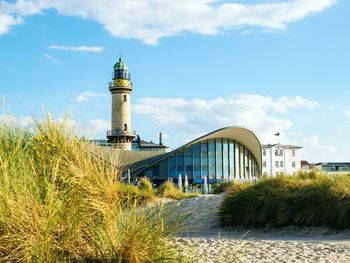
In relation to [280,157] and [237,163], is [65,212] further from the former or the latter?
[280,157]

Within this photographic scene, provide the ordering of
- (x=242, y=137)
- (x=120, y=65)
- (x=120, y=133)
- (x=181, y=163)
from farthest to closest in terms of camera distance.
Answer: (x=120, y=65) < (x=120, y=133) < (x=242, y=137) < (x=181, y=163)

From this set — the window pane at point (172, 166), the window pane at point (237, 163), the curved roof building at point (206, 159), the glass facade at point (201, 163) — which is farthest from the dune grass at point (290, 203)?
the window pane at point (237, 163)

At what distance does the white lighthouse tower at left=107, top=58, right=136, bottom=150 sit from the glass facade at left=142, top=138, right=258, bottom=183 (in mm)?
8156

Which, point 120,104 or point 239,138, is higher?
point 120,104

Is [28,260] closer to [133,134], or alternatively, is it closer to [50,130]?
[50,130]

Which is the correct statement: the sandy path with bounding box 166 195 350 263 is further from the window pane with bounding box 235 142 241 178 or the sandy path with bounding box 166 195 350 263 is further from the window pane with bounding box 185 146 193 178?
the window pane with bounding box 235 142 241 178

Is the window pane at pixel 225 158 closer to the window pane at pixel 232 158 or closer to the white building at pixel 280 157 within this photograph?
the window pane at pixel 232 158

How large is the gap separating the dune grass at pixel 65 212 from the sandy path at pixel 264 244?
779 millimetres

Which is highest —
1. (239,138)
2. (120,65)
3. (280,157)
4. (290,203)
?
(120,65)

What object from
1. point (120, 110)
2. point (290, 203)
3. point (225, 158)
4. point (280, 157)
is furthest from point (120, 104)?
point (290, 203)

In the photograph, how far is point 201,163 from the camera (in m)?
40.8

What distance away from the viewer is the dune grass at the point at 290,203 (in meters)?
9.20

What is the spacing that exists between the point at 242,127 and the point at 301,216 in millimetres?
30281

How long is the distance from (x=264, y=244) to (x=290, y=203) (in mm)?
2013
